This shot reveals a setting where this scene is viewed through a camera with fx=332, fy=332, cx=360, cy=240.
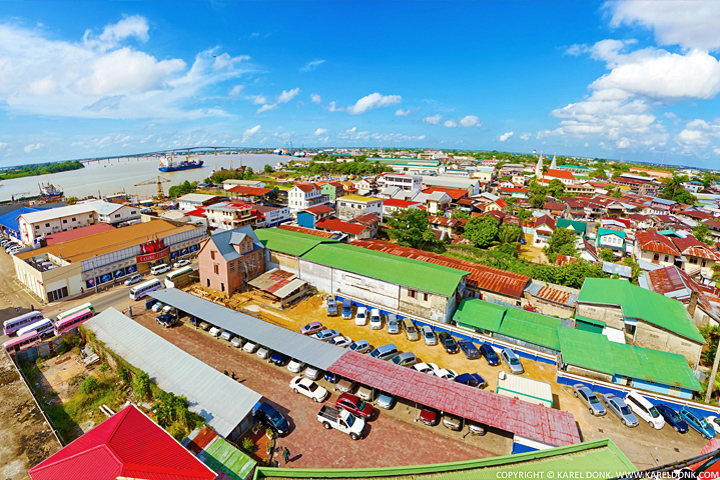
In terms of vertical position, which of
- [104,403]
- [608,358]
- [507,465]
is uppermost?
[507,465]

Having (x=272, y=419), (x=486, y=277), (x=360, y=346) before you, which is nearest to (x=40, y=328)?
(x=272, y=419)

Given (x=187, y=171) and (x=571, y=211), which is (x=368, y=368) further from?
(x=187, y=171)

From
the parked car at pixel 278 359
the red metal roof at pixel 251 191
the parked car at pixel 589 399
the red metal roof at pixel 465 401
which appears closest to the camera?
the red metal roof at pixel 465 401

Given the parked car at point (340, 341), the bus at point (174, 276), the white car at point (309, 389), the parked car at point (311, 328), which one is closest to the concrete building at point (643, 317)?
the parked car at point (340, 341)

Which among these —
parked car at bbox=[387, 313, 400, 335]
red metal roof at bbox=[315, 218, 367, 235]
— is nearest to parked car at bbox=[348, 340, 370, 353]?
parked car at bbox=[387, 313, 400, 335]

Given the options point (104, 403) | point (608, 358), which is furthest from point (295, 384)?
point (608, 358)

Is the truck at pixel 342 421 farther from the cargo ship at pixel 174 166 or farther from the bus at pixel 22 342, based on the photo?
the cargo ship at pixel 174 166

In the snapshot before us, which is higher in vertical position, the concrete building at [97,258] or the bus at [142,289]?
the concrete building at [97,258]
